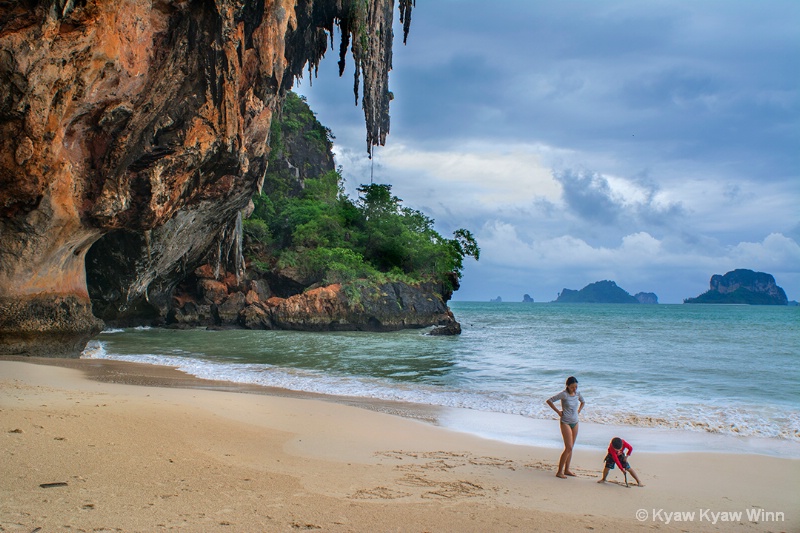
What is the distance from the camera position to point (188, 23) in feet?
36.2

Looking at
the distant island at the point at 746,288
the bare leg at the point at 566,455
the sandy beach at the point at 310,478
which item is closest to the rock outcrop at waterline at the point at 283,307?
the sandy beach at the point at 310,478

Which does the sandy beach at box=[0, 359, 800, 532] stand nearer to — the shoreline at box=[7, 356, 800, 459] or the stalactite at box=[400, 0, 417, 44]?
the shoreline at box=[7, 356, 800, 459]

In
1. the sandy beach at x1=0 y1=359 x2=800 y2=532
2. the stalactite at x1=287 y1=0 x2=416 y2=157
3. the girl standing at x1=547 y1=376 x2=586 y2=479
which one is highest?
the stalactite at x1=287 y1=0 x2=416 y2=157

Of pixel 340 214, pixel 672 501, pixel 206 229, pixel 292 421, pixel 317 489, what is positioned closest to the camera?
pixel 317 489

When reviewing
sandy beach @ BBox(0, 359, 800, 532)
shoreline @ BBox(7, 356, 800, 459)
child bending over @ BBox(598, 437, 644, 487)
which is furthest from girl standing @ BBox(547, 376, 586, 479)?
shoreline @ BBox(7, 356, 800, 459)

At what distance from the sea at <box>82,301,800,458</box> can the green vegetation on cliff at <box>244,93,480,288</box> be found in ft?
26.4

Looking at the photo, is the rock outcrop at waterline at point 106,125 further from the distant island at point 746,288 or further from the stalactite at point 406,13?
the distant island at point 746,288

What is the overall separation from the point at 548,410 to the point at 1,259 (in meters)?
10.5

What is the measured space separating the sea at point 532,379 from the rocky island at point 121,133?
10.8 feet

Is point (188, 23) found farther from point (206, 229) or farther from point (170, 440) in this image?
point (170, 440)

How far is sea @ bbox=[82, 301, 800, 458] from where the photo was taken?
8.13m

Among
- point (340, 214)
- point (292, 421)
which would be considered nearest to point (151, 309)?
point (340, 214)

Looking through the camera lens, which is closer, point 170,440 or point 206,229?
point 170,440

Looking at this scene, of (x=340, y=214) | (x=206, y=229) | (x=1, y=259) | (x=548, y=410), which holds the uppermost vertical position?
(x=340, y=214)
